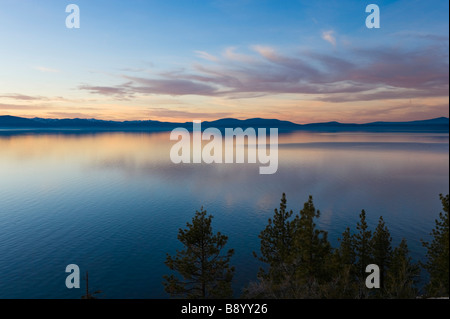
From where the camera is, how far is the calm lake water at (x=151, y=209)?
42250 millimetres

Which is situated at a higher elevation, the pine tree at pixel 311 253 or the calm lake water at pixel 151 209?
the pine tree at pixel 311 253

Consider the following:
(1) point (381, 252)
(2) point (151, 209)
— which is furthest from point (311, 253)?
(2) point (151, 209)

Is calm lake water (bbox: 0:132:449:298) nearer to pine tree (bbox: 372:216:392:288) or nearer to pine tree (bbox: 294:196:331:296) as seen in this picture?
pine tree (bbox: 294:196:331:296)

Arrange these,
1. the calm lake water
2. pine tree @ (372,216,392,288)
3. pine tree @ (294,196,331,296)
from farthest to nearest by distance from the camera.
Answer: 1. the calm lake water
2. pine tree @ (372,216,392,288)
3. pine tree @ (294,196,331,296)

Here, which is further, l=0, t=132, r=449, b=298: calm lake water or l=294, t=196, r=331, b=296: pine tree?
l=0, t=132, r=449, b=298: calm lake water

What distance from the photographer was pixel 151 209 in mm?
70688

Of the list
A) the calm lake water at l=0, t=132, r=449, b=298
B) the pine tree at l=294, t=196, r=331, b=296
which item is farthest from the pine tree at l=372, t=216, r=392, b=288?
the calm lake water at l=0, t=132, r=449, b=298

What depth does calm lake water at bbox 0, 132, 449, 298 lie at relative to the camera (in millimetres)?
42250

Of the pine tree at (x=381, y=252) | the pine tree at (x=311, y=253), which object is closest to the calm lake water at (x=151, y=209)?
the pine tree at (x=311, y=253)

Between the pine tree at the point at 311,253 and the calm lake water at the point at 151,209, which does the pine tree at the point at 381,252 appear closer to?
the pine tree at the point at 311,253

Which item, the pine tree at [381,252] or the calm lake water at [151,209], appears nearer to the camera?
the pine tree at [381,252]

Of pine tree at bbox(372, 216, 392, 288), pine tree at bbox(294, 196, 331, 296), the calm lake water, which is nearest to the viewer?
pine tree at bbox(294, 196, 331, 296)

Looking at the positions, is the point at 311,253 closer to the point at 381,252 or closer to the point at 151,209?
the point at 381,252

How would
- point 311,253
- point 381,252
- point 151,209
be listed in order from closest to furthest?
1. point 311,253
2. point 381,252
3. point 151,209
